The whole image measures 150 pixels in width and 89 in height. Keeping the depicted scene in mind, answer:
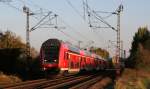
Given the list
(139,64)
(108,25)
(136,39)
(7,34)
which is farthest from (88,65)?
(136,39)

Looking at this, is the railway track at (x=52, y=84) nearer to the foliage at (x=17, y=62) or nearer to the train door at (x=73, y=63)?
the train door at (x=73, y=63)

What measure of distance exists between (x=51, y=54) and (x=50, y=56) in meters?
0.21

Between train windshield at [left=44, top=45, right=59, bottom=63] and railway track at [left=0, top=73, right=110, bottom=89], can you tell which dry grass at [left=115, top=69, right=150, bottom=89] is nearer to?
railway track at [left=0, top=73, right=110, bottom=89]

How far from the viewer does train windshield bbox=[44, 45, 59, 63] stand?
41000 millimetres

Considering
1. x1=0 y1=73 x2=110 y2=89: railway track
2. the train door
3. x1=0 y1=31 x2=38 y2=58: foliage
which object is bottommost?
x1=0 y1=73 x2=110 y2=89: railway track

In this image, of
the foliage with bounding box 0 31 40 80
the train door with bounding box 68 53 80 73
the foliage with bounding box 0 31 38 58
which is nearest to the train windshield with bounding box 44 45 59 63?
the train door with bounding box 68 53 80 73

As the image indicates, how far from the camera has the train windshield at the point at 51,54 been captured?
41.0 metres

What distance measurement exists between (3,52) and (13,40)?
22042 millimetres

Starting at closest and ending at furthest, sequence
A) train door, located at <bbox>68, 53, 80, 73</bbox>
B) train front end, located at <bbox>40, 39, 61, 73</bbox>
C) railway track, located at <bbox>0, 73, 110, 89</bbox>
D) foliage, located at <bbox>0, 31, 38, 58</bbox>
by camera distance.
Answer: railway track, located at <bbox>0, 73, 110, 89</bbox> < train front end, located at <bbox>40, 39, 61, 73</bbox> < train door, located at <bbox>68, 53, 80, 73</bbox> < foliage, located at <bbox>0, 31, 38, 58</bbox>

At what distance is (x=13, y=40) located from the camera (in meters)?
71.9

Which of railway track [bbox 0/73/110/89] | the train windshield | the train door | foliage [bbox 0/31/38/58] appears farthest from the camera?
foliage [bbox 0/31/38/58]

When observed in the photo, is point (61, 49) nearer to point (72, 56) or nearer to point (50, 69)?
point (50, 69)

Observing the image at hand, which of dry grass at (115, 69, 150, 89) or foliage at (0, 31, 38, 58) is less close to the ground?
foliage at (0, 31, 38, 58)

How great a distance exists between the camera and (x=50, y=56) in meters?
41.2
